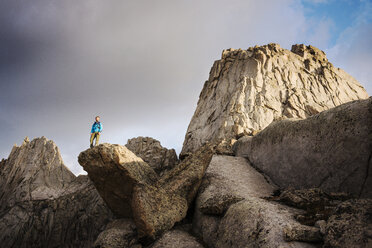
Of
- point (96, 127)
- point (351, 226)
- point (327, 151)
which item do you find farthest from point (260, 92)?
point (351, 226)

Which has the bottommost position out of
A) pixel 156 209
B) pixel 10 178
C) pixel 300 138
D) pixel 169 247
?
pixel 169 247

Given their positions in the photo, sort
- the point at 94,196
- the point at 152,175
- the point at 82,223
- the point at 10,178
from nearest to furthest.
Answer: the point at 152,175, the point at 82,223, the point at 94,196, the point at 10,178

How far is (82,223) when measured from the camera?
114 feet

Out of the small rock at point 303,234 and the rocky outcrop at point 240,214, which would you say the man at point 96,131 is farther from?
the small rock at point 303,234

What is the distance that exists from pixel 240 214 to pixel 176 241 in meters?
4.03

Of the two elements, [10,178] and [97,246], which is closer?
[97,246]

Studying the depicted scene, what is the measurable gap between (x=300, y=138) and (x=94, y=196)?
3415cm

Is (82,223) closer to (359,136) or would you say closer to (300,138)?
(300,138)

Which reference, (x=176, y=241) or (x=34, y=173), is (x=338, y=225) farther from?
(x=34, y=173)

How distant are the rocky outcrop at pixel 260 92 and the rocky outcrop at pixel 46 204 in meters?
19.0

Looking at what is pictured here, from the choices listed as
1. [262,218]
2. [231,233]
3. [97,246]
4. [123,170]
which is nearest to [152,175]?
[123,170]

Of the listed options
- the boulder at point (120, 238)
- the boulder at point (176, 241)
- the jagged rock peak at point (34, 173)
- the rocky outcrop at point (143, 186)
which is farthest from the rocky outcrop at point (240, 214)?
the jagged rock peak at point (34, 173)

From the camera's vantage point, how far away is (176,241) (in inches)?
454

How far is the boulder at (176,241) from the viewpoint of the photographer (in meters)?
11.1
